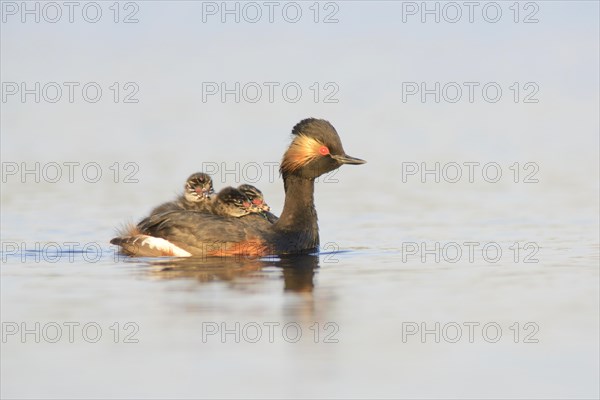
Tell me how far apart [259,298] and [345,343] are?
2070 mm

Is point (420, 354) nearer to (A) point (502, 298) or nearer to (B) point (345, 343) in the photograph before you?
(B) point (345, 343)

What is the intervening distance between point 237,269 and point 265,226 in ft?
5.69

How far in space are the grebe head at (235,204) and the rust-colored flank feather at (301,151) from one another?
661mm

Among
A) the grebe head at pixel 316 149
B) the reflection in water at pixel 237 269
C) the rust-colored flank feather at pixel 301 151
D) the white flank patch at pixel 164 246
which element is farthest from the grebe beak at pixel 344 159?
the white flank patch at pixel 164 246

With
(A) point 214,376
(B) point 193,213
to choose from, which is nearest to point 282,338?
(A) point 214,376

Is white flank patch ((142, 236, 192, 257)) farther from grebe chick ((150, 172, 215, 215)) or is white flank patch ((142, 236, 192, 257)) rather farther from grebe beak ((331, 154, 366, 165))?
grebe beak ((331, 154, 366, 165))

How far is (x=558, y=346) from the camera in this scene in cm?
1029

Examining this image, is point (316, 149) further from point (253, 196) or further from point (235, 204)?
point (235, 204)

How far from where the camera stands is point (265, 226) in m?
16.1

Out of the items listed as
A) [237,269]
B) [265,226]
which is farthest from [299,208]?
[237,269]

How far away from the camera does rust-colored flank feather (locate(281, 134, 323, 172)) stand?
16.1 metres

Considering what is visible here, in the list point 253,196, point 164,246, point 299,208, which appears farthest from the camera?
point 253,196

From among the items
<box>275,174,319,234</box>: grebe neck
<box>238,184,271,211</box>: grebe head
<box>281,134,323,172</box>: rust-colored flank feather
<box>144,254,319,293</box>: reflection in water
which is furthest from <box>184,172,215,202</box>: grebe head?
<box>144,254,319,293</box>: reflection in water

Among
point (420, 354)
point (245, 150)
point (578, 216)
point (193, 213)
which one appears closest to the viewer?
point (420, 354)
